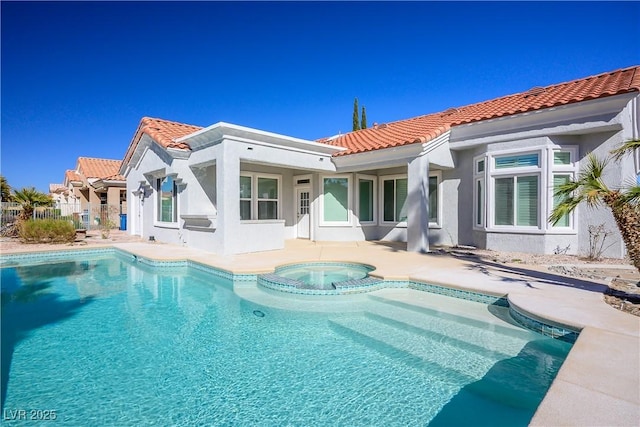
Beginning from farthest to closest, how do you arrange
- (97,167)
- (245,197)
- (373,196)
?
(97,167) < (373,196) < (245,197)

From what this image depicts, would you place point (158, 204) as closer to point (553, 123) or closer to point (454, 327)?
point (454, 327)

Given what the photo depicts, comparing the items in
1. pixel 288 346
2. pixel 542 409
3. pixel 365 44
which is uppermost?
pixel 365 44

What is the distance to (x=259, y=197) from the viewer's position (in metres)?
17.1

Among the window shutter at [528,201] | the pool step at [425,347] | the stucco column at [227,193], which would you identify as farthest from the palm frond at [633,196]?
the stucco column at [227,193]

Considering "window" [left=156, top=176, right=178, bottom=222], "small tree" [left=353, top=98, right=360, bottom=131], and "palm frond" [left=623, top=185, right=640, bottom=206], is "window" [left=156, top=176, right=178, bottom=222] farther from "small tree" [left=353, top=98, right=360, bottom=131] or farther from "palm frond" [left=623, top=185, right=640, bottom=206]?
"small tree" [left=353, top=98, right=360, bottom=131]

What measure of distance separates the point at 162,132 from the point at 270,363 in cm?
1525

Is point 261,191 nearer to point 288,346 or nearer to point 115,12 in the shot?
point 115,12

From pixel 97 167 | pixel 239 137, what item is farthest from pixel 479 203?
pixel 97 167

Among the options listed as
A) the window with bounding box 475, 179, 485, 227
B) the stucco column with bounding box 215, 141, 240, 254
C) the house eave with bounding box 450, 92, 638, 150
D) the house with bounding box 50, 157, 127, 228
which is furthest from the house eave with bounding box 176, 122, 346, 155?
the house with bounding box 50, 157, 127, 228

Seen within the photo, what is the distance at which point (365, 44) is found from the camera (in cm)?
1819

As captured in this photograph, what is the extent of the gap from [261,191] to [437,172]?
29.6 ft

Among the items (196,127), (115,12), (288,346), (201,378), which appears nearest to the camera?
(201,378)

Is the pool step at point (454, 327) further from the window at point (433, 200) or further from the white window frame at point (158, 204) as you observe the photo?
the white window frame at point (158, 204)

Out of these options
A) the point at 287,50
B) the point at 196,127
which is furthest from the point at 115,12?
the point at 287,50
